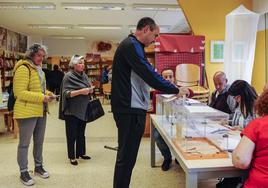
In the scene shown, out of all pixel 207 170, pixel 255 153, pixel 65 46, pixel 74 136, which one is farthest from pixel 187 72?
pixel 65 46

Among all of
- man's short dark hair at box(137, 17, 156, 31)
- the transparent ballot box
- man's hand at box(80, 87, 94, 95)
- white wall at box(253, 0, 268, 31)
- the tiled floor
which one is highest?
white wall at box(253, 0, 268, 31)

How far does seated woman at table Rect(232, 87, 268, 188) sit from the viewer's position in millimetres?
1442

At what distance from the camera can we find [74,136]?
3795 millimetres

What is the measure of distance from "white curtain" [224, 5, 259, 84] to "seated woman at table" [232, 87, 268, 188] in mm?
3352

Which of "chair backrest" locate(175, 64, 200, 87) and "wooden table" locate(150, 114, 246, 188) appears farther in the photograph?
"chair backrest" locate(175, 64, 200, 87)

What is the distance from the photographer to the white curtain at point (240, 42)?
180 inches

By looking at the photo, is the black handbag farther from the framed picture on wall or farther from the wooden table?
the framed picture on wall

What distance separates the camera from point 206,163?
1723mm

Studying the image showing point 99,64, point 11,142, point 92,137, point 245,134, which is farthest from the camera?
point 99,64

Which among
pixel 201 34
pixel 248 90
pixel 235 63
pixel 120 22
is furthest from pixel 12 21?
pixel 248 90

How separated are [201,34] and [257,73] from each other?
4.04 ft

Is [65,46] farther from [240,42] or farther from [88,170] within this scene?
[88,170]

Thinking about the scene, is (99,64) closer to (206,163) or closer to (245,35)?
(245,35)

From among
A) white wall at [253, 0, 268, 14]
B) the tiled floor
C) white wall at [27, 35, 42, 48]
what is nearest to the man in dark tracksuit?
the tiled floor
